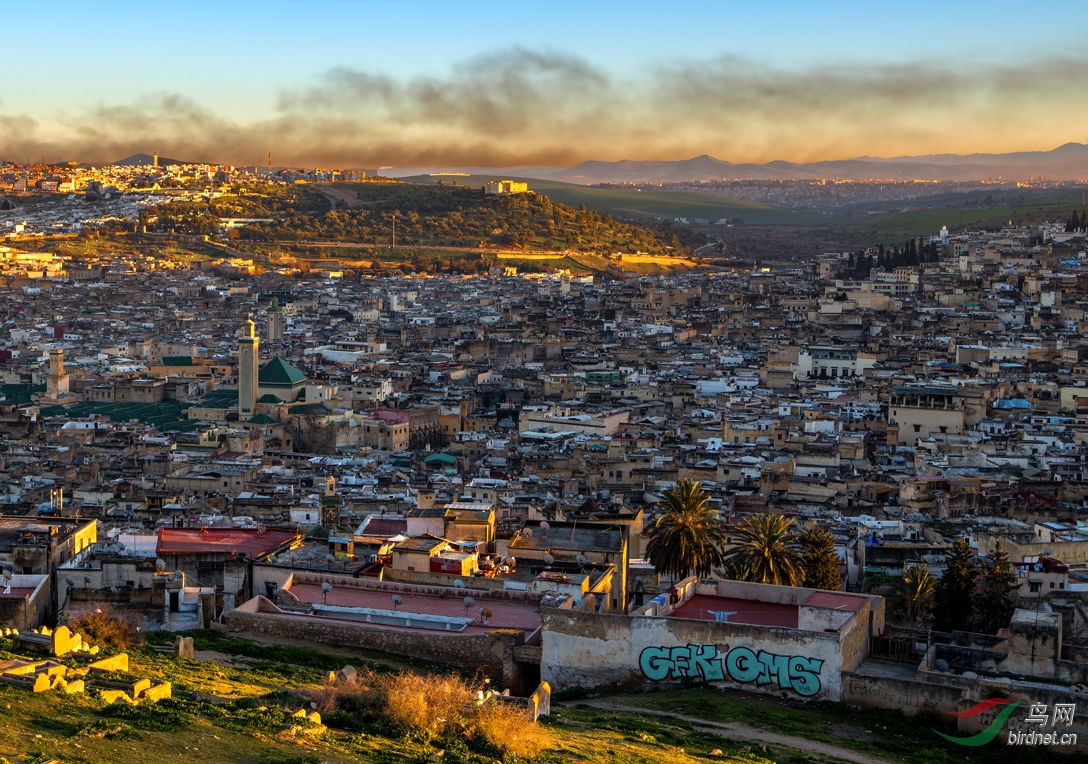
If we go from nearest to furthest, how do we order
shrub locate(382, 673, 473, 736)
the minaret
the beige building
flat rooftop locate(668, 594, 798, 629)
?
shrub locate(382, 673, 473, 736), flat rooftop locate(668, 594, 798, 629), the beige building, the minaret

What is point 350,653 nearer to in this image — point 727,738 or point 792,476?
point 727,738

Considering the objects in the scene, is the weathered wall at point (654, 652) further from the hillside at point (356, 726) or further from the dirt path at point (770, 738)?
the dirt path at point (770, 738)

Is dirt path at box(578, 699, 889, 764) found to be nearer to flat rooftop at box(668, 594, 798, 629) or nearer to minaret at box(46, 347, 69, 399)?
flat rooftop at box(668, 594, 798, 629)

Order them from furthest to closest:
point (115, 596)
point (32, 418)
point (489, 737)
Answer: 1. point (32, 418)
2. point (115, 596)
3. point (489, 737)

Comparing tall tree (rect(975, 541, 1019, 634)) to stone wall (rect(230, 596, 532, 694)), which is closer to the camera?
stone wall (rect(230, 596, 532, 694))

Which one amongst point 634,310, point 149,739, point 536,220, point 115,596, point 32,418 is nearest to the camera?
point 149,739

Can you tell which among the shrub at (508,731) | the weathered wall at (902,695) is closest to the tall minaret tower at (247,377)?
the weathered wall at (902,695)

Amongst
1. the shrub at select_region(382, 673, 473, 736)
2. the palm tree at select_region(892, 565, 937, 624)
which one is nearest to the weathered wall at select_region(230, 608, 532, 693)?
the shrub at select_region(382, 673, 473, 736)

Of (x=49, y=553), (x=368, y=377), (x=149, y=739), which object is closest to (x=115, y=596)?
(x=49, y=553)
